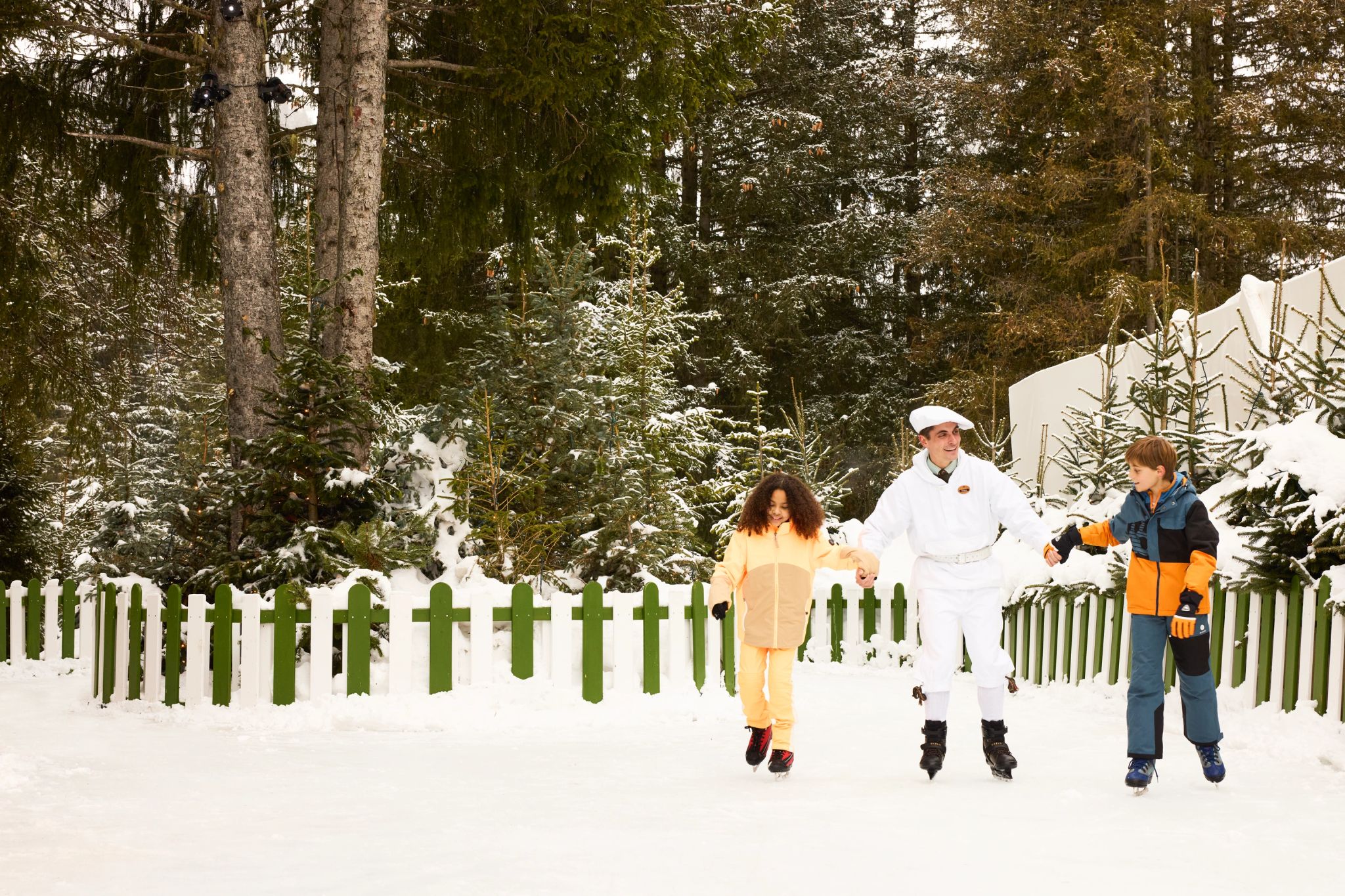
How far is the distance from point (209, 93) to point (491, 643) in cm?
505

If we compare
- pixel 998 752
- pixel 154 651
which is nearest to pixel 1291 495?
pixel 998 752

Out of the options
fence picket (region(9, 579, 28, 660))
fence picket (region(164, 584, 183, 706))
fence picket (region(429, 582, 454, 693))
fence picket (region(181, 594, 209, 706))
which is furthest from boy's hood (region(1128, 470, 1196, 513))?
fence picket (region(9, 579, 28, 660))

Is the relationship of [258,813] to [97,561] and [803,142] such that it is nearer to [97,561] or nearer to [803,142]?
[97,561]

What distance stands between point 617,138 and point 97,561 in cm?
832

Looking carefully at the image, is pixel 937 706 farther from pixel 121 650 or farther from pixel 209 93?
pixel 209 93

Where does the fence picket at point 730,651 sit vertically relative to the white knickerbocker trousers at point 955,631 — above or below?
below

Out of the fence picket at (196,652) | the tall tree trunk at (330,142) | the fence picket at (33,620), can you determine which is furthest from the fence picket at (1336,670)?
the fence picket at (33,620)

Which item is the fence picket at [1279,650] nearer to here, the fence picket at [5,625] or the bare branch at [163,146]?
the bare branch at [163,146]

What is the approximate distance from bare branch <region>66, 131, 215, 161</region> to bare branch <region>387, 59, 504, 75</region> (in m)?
1.70

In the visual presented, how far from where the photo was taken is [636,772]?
19.5 ft

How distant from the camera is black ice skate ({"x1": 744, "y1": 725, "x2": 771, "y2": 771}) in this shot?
233 inches

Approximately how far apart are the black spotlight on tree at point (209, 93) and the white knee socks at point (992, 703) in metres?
7.46

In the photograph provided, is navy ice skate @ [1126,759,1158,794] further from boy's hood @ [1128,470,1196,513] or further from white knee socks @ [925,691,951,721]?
boy's hood @ [1128,470,1196,513]

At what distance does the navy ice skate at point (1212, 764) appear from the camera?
5.45 metres
